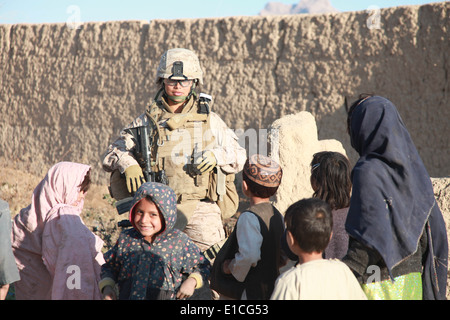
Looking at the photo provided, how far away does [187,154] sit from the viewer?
12.1 feet

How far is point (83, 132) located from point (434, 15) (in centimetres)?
541

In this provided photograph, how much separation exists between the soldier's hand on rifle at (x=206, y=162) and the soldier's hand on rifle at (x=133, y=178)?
36 cm

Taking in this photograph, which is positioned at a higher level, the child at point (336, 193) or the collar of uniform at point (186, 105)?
the collar of uniform at point (186, 105)

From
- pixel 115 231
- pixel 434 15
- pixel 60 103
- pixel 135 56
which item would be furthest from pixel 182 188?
pixel 60 103

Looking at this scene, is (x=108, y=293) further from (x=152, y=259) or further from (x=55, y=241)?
(x=55, y=241)

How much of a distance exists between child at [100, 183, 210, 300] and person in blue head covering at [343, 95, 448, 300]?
2.69 feet

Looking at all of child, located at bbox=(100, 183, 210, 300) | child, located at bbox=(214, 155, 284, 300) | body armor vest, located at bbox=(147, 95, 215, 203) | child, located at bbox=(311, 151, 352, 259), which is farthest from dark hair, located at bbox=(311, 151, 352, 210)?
body armor vest, located at bbox=(147, 95, 215, 203)

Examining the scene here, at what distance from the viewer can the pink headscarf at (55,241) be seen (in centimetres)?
303

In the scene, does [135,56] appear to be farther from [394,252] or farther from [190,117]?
[394,252]

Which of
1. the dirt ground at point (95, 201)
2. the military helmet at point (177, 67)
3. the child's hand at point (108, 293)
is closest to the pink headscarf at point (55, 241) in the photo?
the child's hand at point (108, 293)

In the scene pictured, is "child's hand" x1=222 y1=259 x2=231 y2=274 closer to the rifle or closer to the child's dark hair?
the child's dark hair

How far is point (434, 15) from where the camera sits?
6520 millimetres

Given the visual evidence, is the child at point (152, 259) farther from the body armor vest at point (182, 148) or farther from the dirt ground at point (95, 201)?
the dirt ground at point (95, 201)
